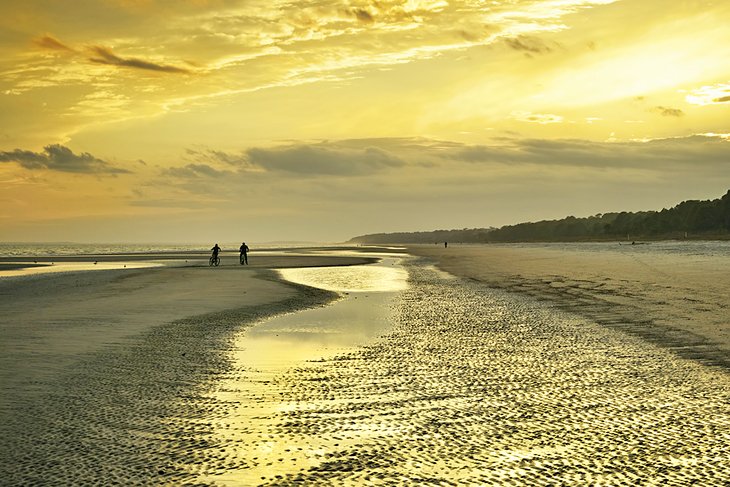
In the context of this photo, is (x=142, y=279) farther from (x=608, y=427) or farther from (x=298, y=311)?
(x=608, y=427)

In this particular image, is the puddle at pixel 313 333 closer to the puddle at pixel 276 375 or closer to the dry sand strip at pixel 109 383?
the puddle at pixel 276 375

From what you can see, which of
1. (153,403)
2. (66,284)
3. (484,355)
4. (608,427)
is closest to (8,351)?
(153,403)

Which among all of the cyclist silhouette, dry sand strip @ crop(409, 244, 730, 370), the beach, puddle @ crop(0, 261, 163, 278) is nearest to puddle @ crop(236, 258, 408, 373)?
the beach

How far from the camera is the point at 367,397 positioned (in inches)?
412

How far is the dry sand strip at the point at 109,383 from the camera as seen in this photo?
7195 mm

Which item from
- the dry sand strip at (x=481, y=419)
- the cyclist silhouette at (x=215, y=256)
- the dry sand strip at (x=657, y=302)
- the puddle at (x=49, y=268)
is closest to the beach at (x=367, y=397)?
the dry sand strip at (x=481, y=419)

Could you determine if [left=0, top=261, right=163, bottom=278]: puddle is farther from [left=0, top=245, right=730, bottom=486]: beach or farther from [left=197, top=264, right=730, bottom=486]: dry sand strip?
[left=197, top=264, right=730, bottom=486]: dry sand strip

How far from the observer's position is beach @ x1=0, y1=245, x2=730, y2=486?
23.0 ft

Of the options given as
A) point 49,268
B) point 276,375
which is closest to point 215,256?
point 49,268

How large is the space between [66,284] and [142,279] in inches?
206

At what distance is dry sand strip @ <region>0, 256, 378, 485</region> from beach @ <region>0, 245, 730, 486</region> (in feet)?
0.15

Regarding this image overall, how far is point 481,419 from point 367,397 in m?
2.22

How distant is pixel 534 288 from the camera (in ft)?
112

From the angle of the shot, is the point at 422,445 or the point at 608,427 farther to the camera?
the point at 608,427
